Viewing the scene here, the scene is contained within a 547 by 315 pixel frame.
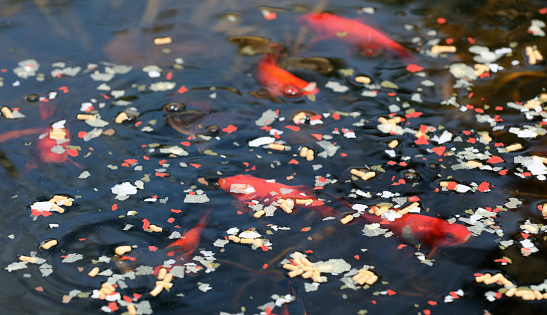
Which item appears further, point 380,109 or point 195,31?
point 195,31

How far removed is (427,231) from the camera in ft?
7.48

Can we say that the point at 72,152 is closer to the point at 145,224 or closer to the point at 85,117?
the point at 85,117

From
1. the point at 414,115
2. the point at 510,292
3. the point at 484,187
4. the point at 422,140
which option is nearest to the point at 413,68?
the point at 414,115

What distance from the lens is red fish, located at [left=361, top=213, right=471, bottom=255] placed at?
2.27 m

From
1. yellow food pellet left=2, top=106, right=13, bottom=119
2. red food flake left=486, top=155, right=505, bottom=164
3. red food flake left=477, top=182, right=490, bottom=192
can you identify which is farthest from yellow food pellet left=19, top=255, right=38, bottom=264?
red food flake left=486, top=155, right=505, bottom=164

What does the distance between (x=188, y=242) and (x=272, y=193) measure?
0.39 m

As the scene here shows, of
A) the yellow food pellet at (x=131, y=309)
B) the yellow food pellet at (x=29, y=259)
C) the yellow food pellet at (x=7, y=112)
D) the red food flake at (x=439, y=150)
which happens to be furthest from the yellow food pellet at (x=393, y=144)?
the yellow food pellet at (x=7, y=112)

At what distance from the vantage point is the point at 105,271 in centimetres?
216

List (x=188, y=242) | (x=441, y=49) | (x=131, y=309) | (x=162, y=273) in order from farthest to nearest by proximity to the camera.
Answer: (x=441, y=49) < (x=188, y=242) < (x=162, y=273) < (x=131, y=309)

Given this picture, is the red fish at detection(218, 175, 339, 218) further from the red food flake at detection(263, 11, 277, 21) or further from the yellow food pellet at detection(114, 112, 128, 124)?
the red food flake at detection(263, 11, 277, 21)

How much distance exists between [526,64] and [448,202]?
1.12m

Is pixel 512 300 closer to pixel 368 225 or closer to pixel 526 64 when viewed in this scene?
pixel 368 225

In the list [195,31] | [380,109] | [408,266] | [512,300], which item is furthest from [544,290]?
Result: [195,31]

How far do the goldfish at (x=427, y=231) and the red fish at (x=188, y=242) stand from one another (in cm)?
67
